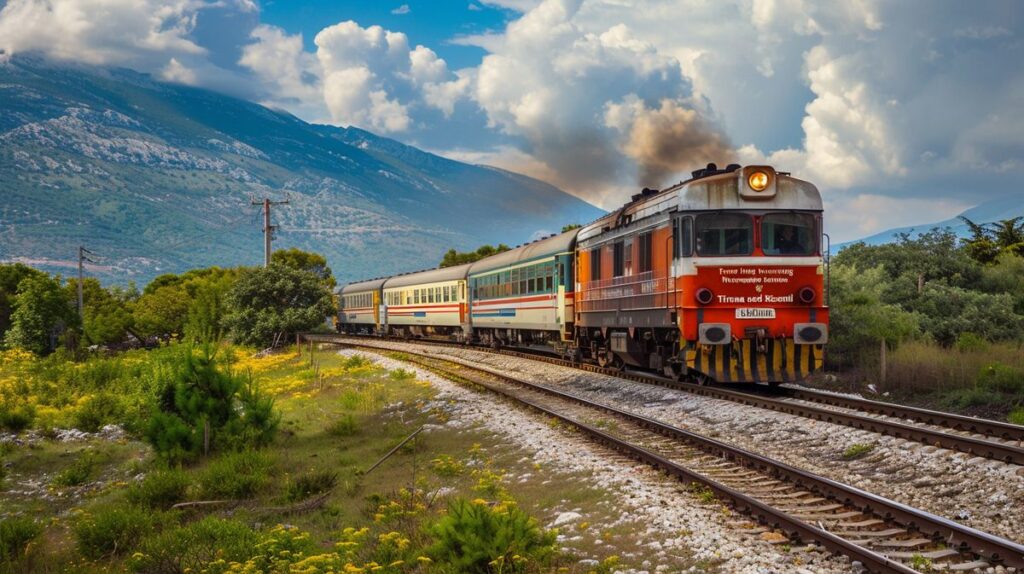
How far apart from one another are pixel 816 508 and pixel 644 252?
9.87 meters

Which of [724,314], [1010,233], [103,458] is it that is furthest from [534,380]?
[1010,233]

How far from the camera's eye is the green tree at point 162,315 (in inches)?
1908

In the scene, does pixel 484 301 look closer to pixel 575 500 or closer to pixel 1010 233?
pixel 575 500

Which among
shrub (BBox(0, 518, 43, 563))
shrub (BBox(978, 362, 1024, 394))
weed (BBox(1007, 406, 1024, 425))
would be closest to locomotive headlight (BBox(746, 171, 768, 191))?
shrub (BBox(978, 362, 1024, 394))

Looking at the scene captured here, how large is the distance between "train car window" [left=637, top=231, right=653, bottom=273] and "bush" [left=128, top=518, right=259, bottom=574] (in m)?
10.6

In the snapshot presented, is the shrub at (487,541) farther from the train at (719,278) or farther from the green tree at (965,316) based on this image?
the green tree at (965,316)

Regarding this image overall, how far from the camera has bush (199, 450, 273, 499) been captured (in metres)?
10.7

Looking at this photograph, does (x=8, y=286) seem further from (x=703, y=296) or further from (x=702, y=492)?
(x=702, y=492)

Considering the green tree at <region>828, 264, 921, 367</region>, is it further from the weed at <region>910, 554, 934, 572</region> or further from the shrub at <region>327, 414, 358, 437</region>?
the weed at <region>910, 554, 934, 572</region>

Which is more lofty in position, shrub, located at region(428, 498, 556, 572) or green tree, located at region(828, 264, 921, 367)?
green tree, located at region(828, 264, 921, 367)

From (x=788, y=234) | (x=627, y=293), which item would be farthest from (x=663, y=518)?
(x=627, y=293)

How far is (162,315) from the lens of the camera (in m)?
50.0

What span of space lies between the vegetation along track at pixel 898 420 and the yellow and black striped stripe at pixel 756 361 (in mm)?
323

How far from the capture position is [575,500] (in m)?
8.54
